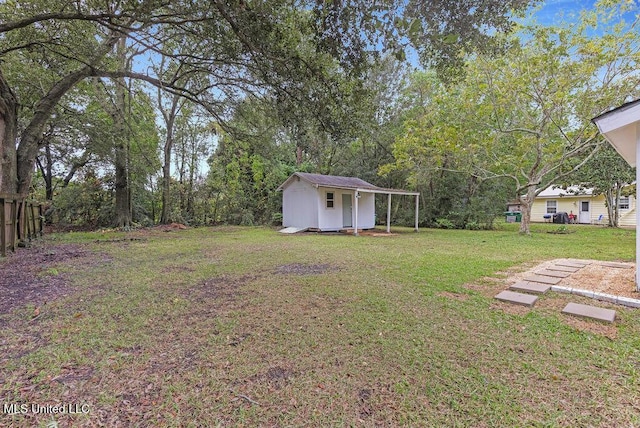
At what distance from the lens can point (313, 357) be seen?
2359mm

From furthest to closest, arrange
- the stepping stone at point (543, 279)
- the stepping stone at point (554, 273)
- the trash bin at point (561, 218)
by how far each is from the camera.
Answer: the trash bin at point (561, 218) → the stepping stone at point (554, 273) → the stepping stone at point (543, 279)

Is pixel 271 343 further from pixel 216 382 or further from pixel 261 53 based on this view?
pixel 261 53

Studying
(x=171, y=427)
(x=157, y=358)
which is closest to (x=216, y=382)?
(x=171, y=427)

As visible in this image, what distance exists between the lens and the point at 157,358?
2318 millimetres

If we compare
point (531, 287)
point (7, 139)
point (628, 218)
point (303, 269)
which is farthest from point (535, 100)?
point (7, 139)

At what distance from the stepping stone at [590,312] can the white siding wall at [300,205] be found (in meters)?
10.2

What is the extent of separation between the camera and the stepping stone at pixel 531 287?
13.0 feet

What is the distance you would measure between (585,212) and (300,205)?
19.8 meters

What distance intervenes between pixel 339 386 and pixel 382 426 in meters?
0.40

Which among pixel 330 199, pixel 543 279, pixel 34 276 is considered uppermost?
pixel 330 199

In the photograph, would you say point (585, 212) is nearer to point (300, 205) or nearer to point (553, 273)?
point (300, 205)

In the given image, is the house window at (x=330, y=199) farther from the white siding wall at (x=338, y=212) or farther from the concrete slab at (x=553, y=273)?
the concrete slab at (x=553, y=273)

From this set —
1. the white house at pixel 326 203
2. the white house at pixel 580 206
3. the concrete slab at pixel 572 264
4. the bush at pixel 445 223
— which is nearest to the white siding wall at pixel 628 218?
the white house at pixel 580 206

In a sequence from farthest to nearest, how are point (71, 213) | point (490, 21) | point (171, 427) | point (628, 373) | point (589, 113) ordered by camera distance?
point (71, 213)
point (589, 113)
point (490, 21)
point (628, 373)
point (171, 427)
